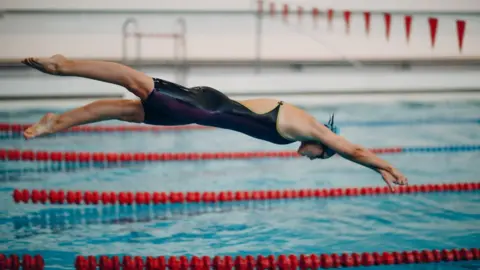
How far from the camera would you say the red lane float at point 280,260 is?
305 centimetres

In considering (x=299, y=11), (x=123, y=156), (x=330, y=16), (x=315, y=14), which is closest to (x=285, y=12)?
(x=299, y=11)

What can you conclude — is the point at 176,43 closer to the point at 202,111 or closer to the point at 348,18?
the point at 348,18

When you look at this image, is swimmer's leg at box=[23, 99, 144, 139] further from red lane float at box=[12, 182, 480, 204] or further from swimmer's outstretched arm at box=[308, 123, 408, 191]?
red lane float at box=[12, 182, 480, 204]

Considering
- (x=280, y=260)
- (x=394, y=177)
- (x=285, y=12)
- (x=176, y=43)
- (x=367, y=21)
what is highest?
(x=285, y=12)

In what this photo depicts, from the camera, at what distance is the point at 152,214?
4.16 metres

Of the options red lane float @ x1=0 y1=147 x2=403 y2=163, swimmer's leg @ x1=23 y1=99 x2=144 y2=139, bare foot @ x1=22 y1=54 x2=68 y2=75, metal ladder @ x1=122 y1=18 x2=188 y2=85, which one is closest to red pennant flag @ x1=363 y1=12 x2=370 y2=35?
metal ladder @ x1=122 y1=18 x2=188 y2=85

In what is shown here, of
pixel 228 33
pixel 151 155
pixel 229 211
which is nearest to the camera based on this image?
pixel 229 211

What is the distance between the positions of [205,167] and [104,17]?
4.73 metres

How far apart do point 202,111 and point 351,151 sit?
0.78 meters

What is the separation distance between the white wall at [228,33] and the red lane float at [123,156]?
3995mm

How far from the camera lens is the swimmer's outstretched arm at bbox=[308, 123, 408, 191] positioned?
121 inches

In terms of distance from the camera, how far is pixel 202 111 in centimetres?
307

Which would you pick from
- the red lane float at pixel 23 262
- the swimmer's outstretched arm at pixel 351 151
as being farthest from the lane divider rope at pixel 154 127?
the swimmer's outstretched arm at pixel 351 151

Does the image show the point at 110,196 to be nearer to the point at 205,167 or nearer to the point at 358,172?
the point at 205,167
